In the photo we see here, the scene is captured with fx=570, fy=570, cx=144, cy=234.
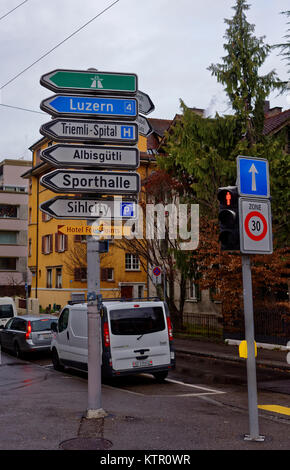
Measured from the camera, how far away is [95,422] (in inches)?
332

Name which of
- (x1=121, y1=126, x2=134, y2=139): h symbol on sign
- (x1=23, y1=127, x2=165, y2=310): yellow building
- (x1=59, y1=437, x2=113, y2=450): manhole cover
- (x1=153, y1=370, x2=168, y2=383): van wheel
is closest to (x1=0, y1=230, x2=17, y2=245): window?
(x1=23, y1=127, x2=165, y2=310): yellow building

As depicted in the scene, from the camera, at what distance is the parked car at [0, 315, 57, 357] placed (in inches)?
745

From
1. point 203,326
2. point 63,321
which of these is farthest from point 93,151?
point 203,326

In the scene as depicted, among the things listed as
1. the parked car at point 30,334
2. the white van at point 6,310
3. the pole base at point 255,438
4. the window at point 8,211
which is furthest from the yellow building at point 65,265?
the pole base at point 255,438

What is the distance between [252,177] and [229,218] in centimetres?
70

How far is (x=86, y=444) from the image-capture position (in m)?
7.20

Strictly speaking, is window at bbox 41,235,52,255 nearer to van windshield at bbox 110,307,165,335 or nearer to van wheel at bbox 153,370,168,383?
van wheel at bbox 153,370,168,383

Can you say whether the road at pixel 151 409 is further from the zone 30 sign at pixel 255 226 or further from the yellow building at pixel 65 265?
the yellow building at pixel 65 265

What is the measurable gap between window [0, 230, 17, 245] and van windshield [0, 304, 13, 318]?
1438 inches

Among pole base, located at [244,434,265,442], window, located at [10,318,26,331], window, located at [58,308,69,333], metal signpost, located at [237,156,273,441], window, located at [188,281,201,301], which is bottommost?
pole base, located at [244,434,265,442]

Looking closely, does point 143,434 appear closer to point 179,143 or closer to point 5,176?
point 179,143

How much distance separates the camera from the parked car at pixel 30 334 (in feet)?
62.1

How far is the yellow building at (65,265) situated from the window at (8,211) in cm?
1206
